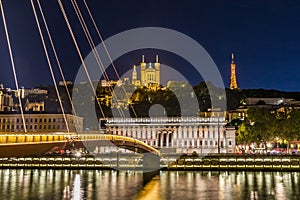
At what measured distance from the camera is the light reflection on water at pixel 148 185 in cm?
3847

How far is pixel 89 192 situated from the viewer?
39.9m

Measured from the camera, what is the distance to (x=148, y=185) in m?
44.0

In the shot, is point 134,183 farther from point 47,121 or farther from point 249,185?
point 47,121

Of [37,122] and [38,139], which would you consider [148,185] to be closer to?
[38,139]

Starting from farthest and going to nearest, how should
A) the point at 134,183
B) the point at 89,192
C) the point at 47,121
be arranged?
1. the point at 47,121
2. the point at 134,183
3. the point at 89,192

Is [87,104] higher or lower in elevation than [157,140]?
higher

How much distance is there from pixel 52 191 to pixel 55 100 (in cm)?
7830

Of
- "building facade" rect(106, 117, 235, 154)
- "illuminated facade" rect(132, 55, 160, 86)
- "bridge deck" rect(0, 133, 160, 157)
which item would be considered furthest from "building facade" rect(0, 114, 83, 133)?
"illuminated facade" rect(132, 55, 160, 86)

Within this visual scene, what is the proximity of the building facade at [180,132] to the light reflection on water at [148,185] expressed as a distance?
115ft

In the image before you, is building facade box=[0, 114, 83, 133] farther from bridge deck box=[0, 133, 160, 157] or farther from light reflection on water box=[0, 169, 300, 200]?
bridge deck box=[0, 133, 160, 157]

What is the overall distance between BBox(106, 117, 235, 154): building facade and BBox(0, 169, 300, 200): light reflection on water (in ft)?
115

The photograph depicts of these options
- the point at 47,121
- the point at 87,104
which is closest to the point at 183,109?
the point at 87,104

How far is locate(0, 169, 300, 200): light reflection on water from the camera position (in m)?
38.5

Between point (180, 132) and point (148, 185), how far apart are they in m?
48.0
